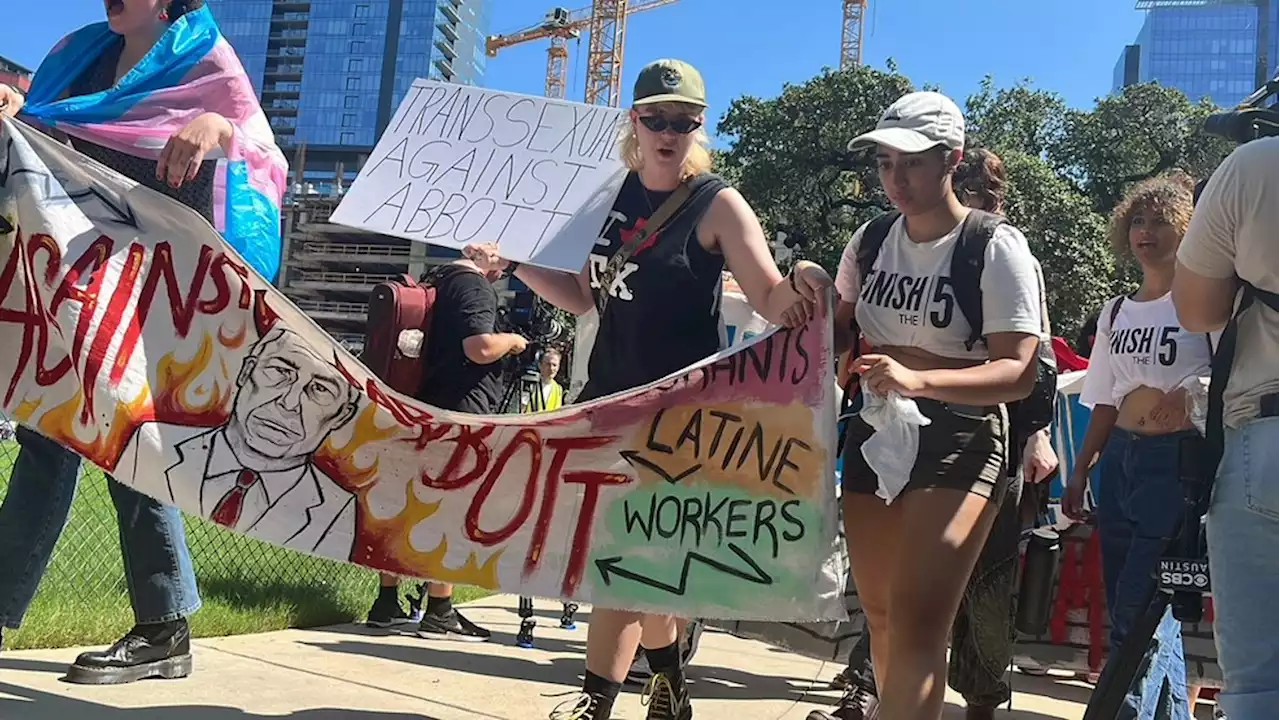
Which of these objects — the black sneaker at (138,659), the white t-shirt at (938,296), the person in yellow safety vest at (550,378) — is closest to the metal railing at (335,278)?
the person in yellow safety vest at (550,378)

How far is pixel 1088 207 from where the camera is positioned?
27.9 m

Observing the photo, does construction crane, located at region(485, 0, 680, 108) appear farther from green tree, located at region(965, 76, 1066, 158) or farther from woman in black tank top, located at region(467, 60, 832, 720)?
woman in black tank top, located at region(467, 60, 832, 720)

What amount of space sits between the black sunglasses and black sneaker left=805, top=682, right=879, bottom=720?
208cm

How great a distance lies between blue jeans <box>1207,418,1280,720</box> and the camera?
1.81 meters

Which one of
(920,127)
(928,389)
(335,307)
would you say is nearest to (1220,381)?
(928,389)

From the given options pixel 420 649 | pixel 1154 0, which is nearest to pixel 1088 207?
pixel 420 649

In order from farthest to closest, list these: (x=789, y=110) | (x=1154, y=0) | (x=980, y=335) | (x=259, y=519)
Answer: (x=1154, y=0) → (x=789, y=110) → (x=259, y=519) → (x=980, y=335)

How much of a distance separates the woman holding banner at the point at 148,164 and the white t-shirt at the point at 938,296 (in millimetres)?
1754

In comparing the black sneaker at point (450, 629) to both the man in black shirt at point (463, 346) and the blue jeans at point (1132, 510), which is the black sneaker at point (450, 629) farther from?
the blue jeans at point (1132, 510)

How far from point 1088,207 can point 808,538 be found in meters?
28.0

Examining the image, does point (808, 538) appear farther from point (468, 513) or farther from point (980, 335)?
point (468, 513)

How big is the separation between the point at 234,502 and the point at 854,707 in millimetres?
2263

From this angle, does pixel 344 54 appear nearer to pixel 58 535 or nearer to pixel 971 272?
pixel 58 535

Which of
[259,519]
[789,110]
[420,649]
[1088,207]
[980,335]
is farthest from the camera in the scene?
[789,110]
